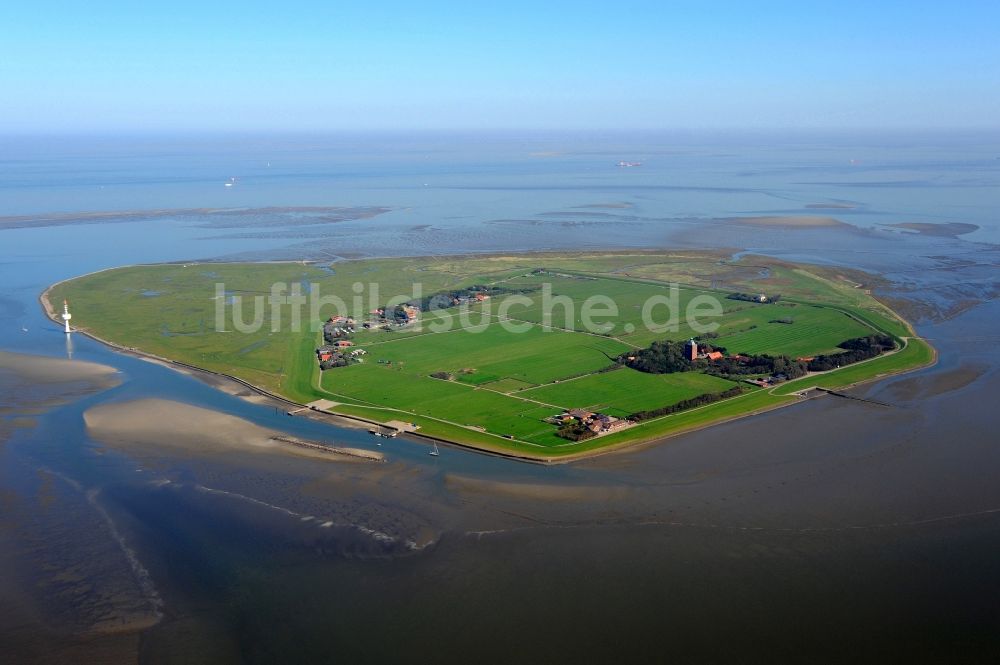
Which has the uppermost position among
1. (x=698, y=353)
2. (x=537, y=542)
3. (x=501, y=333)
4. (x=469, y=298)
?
(x=469, y=298)

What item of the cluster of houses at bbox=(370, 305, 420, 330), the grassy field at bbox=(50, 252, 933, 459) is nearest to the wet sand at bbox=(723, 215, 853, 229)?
the grassy field at bbox=(50, 252, 933, 459)

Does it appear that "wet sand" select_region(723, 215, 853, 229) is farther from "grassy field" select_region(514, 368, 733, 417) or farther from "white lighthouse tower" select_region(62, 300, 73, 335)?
"white lighthouse tower" select_region(62, 300, 73, 335)

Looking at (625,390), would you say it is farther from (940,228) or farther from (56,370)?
(940,228)

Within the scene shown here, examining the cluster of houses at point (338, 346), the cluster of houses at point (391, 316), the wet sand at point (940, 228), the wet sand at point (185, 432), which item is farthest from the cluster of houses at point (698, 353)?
the wet sand at point (940, 228)

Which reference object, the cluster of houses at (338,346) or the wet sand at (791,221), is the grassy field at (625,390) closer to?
the cluster of houses at (338,346)

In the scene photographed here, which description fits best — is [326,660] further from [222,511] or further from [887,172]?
[887,172]

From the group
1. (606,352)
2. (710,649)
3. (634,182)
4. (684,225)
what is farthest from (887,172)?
(710,649)

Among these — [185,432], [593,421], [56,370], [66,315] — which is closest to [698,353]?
[593,421]
